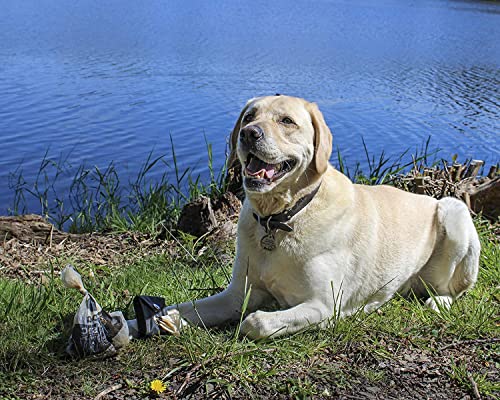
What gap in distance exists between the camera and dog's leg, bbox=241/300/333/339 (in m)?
3.84

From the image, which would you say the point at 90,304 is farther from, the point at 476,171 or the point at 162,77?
the point at 162,77

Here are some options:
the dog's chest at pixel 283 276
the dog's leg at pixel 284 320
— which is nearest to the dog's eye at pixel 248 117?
the dog's chest at pixel 283 276

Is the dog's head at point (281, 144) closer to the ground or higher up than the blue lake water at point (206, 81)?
higher up

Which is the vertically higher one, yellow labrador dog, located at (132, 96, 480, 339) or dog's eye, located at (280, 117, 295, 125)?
dog's eye, located at (280, 117, 295, 125)

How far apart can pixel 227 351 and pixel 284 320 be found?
0.44 m

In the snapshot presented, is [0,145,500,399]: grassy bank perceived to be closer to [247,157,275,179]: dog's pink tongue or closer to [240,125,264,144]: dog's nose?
[247,157,275,179]: dog's pink tongue

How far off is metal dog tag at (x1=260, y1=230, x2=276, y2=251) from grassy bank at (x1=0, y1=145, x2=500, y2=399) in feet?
1.77

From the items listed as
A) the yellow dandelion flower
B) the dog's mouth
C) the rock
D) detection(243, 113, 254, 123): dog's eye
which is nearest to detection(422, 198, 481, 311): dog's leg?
the dog's mouth

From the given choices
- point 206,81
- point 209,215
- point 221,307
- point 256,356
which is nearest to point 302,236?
point 221,307

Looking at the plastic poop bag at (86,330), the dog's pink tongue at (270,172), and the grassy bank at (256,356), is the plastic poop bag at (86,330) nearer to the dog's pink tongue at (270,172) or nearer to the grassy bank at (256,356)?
the grassy bank at (256,356)

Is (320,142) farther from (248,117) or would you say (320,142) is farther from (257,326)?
(257,326)

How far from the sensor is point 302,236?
4.09 m

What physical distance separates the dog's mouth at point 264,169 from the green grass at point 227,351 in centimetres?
93

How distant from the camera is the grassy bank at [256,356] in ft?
11.2
